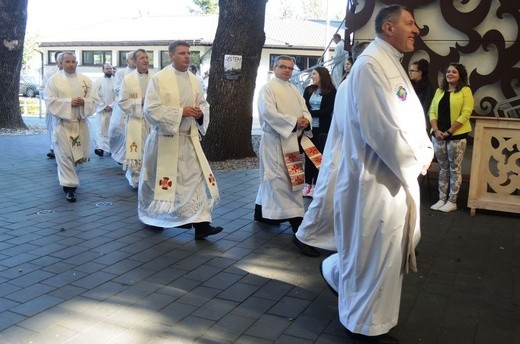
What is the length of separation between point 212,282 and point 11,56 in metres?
13.0

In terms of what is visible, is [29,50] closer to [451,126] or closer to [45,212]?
[45,212]

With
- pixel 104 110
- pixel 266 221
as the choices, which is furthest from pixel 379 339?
pixel 104 110

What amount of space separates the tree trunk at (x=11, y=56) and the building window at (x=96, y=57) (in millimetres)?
22378

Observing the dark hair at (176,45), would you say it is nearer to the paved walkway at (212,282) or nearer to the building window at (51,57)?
the paved walkway at (212,282)

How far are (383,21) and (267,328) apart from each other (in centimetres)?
211

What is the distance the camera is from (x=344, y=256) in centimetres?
344

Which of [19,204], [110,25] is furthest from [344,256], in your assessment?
[110,25]

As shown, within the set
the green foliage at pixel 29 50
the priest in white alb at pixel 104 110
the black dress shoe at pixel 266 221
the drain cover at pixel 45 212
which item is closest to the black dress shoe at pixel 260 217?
the black dress shoe at pixel 266 221

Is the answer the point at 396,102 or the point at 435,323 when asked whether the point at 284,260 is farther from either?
the point at 396,102

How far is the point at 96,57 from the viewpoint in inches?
1491

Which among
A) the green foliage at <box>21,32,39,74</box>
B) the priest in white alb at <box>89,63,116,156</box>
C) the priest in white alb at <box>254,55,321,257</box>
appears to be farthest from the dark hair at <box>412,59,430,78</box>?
the green foliage at <box>21,32,39,74</box>

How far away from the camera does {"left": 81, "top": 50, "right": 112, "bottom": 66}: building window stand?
122 feet

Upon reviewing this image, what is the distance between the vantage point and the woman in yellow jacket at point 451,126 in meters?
6.91

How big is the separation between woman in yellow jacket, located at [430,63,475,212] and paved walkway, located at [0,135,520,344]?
1.17ft
